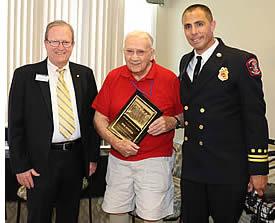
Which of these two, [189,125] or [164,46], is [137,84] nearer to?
[189,125]

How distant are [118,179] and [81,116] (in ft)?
1.40

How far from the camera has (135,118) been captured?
2.35 meters

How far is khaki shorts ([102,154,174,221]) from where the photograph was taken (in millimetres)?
2354

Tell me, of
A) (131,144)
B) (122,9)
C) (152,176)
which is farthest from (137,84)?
(122,9)

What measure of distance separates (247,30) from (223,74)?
5.76 ft

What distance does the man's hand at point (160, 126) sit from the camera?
7.57 feet

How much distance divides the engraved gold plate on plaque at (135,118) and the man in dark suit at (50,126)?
0.75 feet

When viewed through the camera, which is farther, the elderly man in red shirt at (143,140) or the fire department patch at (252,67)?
the elderly man in red shirt at (143,140)

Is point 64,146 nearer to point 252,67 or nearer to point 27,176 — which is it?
point 27,176

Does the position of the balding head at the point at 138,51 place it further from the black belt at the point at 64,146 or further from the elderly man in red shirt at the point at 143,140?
the black belt at the point at 64,146

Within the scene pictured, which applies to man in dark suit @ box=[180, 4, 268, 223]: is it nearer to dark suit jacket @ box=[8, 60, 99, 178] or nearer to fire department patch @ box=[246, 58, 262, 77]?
fire department patch @ box=[246, 58, 262, 77]

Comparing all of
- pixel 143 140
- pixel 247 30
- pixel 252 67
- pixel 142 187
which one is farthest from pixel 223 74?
pixel 247 30

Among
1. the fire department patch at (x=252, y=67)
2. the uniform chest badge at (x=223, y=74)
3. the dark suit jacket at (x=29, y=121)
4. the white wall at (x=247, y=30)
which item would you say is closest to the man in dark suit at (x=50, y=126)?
the dark suit jacket at (x=29, y=121)

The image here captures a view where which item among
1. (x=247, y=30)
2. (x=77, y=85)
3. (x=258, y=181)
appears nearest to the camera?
(x=258, y=181)
